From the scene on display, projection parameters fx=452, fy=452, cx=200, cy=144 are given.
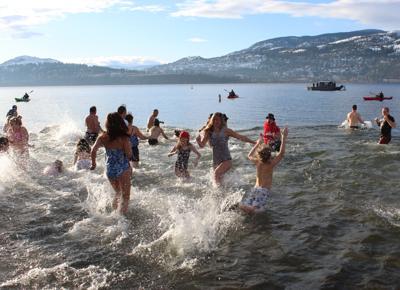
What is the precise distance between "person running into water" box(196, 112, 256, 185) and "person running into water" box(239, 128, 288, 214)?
1.50 m

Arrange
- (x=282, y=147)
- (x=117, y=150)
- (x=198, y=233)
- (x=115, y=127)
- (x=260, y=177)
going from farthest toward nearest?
(x=260, y=177) → (x=282, y=147) → (x=117, y=150) → (x=115, y=127) → (x=198, y=233)

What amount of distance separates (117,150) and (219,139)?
3.12m

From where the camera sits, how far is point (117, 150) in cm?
869

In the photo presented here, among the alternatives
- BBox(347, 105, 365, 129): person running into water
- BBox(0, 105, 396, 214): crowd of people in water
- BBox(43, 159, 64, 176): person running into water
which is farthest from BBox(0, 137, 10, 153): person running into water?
BBox(347, 105, 365, 129): person running into water

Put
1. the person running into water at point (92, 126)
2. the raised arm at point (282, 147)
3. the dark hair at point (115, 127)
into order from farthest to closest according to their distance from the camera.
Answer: the person running into water at point (92, 126) → the raised arm at point (282, 147) → the dark hair at point (115, 127)

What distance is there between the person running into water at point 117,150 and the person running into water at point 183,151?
334cm

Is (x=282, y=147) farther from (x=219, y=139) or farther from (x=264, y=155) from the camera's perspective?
(x=219, y=139)

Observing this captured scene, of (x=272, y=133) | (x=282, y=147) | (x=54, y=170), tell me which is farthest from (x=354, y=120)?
(x=282, y=147)

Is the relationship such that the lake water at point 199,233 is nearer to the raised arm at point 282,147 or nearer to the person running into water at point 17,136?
the person running into water at point 17,136

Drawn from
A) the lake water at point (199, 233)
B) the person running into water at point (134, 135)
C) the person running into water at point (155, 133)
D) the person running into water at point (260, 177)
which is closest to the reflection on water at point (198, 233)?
the lake water at point (199, 233)

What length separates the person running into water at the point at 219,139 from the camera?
10.9 m

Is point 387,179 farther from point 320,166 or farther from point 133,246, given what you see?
point 133,246

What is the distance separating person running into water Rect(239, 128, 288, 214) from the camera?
9.19 m

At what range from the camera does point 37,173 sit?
48.5 ft
